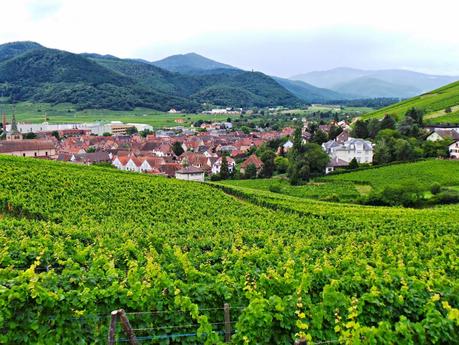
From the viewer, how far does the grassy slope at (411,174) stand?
195ft

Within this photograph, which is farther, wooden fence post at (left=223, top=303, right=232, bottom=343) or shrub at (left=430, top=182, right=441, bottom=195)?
shrub at (left=430, top=182, right=441, bottom=195)

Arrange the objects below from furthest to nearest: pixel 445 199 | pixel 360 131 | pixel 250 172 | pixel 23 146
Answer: pixel 360 131 < pixel 23 146 < pixel 250 172 < pixel 445 199

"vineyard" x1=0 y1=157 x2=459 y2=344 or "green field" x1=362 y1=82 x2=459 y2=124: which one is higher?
"green field" x1=362 y1=82 x2=459 y2=124

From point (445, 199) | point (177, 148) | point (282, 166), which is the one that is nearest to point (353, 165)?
point (282, 166)

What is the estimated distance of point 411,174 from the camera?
A: 63469 millimetres

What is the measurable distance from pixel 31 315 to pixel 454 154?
80765mm

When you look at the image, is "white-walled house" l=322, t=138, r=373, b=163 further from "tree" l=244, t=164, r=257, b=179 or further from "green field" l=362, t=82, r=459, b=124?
"green field" l=362, t=82, r=459, b=124

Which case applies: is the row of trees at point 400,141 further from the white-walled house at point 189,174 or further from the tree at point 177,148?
the tree at point 177,148

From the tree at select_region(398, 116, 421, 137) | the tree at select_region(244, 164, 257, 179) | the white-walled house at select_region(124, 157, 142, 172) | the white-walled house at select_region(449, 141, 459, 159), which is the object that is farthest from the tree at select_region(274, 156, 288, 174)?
the white-walled house at select_region(449, 141, 459, 159)

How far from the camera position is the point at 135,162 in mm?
82375

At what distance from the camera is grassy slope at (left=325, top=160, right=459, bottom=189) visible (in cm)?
5940

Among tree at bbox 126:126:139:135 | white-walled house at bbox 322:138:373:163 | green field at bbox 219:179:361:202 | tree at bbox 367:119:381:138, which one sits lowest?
green field at bbox 219:179:361:202

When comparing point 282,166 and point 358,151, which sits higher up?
point 358,151

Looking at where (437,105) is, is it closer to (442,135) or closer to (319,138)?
(442,135)
